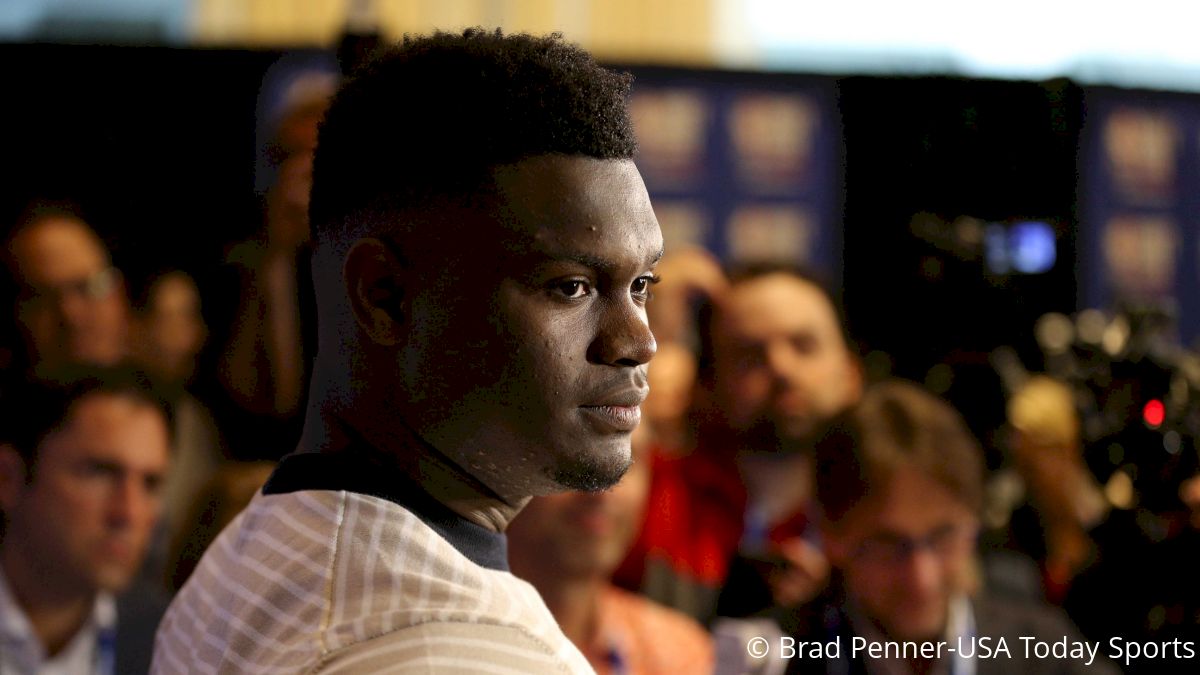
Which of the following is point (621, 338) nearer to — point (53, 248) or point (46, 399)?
point (46, 399)

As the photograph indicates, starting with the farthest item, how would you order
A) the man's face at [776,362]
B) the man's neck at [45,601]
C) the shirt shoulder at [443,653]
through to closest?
the man's face at [776,362], the man's neck at [45,601], the shirt shoulder at [443,653]

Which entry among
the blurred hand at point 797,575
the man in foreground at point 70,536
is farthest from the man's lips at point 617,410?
the man in foreground at point 70,536

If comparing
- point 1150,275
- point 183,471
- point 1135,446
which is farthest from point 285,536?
point 1150,275

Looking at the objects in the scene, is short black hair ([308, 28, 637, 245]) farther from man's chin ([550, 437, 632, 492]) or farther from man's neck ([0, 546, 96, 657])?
man's neck ([0, 546, 96, 657])

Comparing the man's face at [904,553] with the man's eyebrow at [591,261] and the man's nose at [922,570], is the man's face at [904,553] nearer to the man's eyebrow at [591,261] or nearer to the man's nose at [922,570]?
the man's nose at [922,570]

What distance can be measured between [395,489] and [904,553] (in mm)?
1276

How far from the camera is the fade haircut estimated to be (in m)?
2.03

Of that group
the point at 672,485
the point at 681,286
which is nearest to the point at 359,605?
the point at 672,485

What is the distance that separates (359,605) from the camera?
789 millimetres

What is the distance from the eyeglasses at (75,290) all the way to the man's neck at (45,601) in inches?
31.1

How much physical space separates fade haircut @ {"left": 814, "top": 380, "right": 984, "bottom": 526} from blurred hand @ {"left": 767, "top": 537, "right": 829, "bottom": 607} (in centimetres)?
13

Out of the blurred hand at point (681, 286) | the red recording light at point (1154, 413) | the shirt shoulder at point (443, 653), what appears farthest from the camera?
the blurred hand at point (681, 286)

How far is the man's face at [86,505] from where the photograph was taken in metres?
2.14

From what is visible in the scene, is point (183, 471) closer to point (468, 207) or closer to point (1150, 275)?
point (468, 207)
